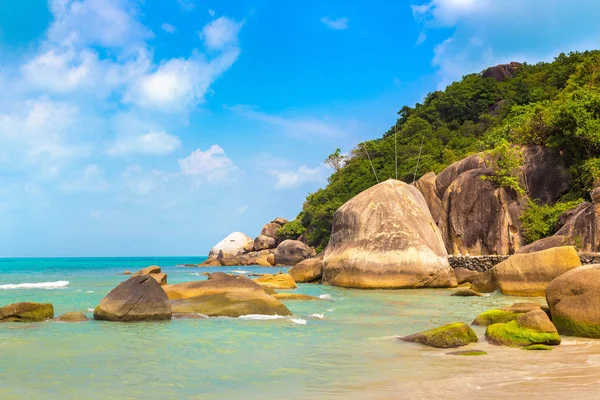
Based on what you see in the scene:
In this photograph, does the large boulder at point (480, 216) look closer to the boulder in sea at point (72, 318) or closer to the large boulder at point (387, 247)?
the large boulder at point (387, 247)

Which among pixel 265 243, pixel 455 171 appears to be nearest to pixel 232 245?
pixel 265 243

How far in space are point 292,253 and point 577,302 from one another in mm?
42719

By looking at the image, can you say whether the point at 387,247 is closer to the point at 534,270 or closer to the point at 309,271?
the point at 309,271

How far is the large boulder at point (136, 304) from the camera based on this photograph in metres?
11.1

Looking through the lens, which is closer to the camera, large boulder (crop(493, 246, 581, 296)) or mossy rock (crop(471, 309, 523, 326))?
mossy rock (crop(471, 309, 523, 326))

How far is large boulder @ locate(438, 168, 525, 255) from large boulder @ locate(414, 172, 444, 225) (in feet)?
1.84

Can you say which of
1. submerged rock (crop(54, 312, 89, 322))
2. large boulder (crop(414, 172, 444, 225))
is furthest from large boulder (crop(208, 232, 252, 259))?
submerged rock (crop(54, 312, 89, 322))

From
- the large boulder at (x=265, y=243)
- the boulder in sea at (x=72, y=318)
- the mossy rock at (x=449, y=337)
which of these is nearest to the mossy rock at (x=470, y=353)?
the mossy rock at (x=449, y=337)

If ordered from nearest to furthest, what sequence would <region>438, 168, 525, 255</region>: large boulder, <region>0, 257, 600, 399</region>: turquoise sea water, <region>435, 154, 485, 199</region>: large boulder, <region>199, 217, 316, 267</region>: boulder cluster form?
<region>0, 257, 600, 399</region>: turquoise sea water → <region>438, 168, 525, 255</region>: large boulder → <region>435, 154, 485, 199</region>: large boulder → <region>199, 217, 316, 267</region>: boulder cluster

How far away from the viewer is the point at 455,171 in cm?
2895

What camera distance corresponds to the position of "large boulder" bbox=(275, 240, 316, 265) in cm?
5078

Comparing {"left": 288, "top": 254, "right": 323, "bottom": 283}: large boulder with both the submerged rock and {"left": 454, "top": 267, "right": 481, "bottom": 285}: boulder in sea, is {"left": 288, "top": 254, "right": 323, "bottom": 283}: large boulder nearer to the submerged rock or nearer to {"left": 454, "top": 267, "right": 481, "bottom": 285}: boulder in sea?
{"left": 454, "top": 267, "right": 481, "bottom": 285}: boulder in sea

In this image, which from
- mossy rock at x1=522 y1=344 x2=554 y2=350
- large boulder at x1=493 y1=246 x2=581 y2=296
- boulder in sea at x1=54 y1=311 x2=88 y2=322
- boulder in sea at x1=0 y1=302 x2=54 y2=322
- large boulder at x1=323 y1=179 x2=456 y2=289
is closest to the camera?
mossy rock at x1=522 y1=344 x2=554 y2=350

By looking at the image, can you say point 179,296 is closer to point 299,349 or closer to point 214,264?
point 299,349
